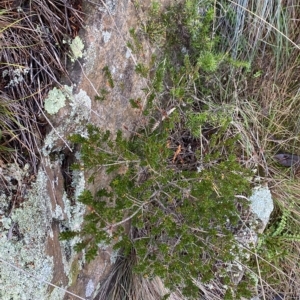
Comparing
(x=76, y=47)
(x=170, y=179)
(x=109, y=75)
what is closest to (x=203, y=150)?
(x=170, y=179)

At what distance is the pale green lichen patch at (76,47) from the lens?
1.70 meters

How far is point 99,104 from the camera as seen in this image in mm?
1858

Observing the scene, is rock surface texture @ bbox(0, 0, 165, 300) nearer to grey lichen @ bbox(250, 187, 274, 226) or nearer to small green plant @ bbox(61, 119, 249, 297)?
small green plant @ bbox(61, 119, 249, 297)

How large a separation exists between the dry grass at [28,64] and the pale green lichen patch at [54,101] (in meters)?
0.03

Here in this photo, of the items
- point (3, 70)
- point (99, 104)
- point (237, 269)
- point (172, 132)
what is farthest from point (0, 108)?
point (237, 269)

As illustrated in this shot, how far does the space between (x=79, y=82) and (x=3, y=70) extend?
0.32 metres

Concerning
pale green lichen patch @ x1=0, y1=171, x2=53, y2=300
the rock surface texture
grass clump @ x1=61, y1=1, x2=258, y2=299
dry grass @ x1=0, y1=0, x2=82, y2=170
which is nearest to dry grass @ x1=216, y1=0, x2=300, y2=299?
grass clump @ x1=61, y1=1, x2=258, y2=299

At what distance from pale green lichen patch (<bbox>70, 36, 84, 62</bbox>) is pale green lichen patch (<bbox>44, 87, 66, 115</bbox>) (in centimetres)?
17

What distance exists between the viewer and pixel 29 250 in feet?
5.27

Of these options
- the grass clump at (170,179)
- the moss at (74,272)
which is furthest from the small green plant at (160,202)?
the moss at (74,272)

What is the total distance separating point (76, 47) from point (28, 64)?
0.23m

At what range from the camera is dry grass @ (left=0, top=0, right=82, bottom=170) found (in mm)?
1570

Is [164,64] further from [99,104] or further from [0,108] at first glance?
[0,108]

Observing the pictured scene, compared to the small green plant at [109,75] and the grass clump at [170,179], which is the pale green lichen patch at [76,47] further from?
the grass clump at [170,179]
